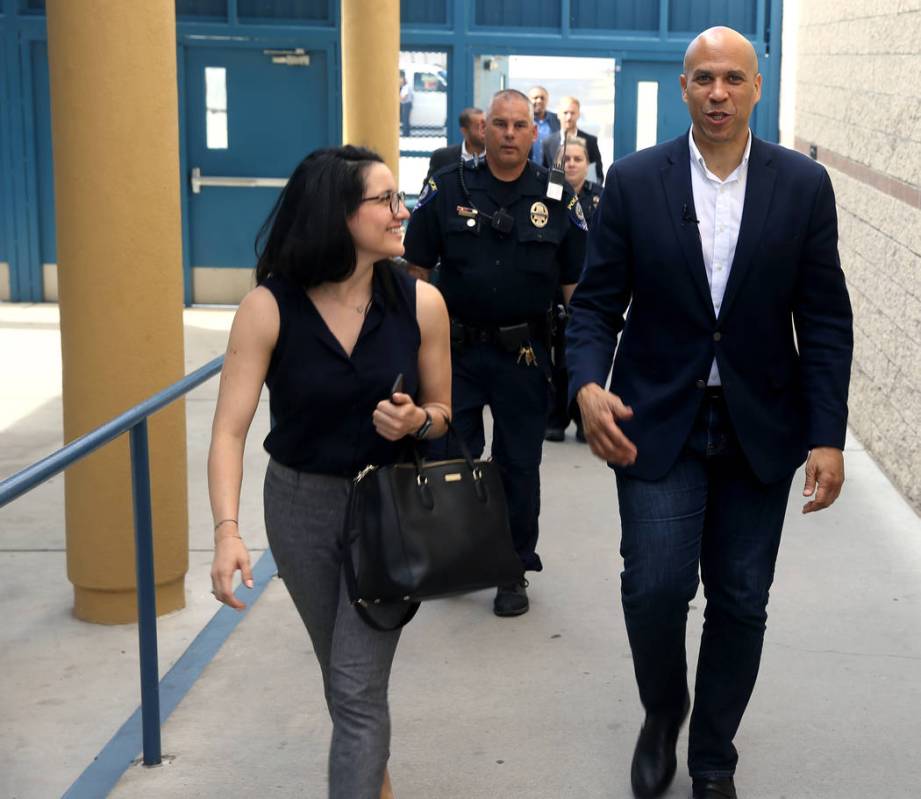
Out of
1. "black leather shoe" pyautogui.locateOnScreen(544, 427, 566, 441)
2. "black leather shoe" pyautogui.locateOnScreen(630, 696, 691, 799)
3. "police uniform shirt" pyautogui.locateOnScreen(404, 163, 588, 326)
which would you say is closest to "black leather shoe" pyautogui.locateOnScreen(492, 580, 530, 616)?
"police uniform shirt" pyautogui.locateOnScreen(404, 163, 588, 326)

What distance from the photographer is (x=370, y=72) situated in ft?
35.1

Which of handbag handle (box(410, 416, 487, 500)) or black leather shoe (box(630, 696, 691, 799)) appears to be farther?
black leather shoe (box(630, 696, 691, 799))

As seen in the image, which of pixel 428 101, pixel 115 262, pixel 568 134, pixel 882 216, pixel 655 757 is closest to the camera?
pixel 655 757

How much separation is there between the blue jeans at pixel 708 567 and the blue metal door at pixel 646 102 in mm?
10882

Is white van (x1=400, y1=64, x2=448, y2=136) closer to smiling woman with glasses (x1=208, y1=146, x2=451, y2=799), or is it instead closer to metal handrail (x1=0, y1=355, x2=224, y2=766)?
metal handrail (x1=0, y1=355, x2=224, y2=766)

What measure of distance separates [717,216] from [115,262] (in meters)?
2.35

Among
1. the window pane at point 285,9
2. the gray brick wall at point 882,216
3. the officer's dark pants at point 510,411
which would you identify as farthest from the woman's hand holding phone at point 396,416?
the window pane at point 285,9

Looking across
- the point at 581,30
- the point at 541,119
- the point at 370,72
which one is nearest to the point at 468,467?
the point at 370,72

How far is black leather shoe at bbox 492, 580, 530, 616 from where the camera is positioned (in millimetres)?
5371

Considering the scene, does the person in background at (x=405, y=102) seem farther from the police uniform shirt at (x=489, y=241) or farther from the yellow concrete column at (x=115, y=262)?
the yellow concrete column at (x=115, y=262)

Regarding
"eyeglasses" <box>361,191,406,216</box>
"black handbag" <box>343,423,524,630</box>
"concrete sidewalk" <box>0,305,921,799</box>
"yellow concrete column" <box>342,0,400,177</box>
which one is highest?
"yellow concrete column" <box>342,0,400,177</box>

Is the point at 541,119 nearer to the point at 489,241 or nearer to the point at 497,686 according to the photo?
the point at 489,241

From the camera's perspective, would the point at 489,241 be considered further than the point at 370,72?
No

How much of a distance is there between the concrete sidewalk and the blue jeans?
334mm
